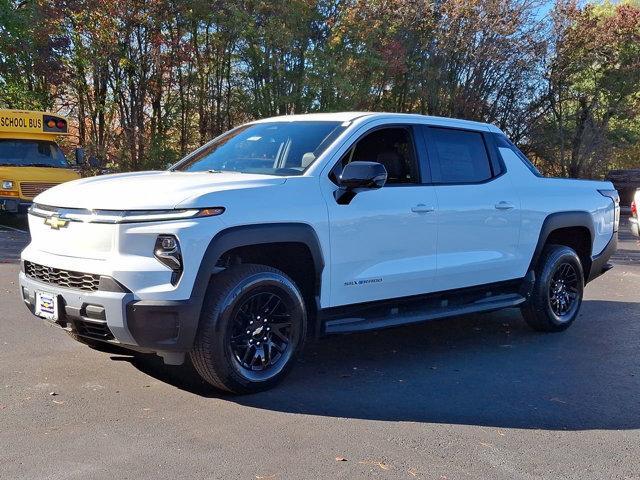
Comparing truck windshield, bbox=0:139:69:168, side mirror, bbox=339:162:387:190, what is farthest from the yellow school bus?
side mirror, bbox=339:162:387:190

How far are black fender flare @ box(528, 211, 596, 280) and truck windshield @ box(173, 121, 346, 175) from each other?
2401mm

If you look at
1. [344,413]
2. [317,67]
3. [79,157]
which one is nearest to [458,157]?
[344,413]

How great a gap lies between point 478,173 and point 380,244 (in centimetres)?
158

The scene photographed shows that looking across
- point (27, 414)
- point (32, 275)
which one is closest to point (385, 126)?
point (32, 275)

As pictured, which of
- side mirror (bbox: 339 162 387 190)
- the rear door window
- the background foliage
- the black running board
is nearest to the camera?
side mirror (bbox: 339 162 387 190)

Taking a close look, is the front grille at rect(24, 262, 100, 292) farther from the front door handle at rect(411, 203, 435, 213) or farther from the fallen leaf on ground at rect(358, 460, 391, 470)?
the front door handle at rect(411, 203, 435, 213)

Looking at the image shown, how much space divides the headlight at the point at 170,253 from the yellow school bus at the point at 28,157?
11.5 meters

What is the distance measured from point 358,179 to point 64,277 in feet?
6.73

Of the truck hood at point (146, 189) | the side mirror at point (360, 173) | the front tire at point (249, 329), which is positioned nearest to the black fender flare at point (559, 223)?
the side mirror at point (360, 173)

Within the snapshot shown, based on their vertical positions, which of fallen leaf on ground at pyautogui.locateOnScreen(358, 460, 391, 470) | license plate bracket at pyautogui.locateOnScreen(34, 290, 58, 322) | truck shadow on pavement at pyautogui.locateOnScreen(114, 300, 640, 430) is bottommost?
truck shadow on pavement at pyautogui.locateOnScreen(114, 300, 640, 430)

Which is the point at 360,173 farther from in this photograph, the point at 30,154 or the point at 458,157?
the point at 30,154

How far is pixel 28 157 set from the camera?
16.0 m

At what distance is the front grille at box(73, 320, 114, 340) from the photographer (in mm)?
4652

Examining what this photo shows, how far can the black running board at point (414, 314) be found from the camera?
541 cm
